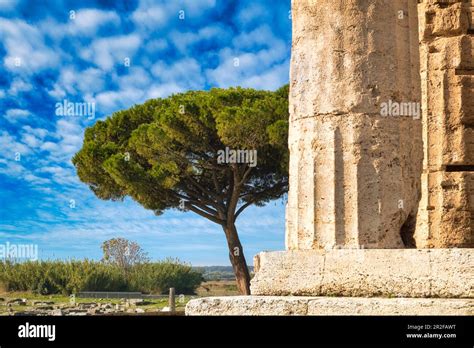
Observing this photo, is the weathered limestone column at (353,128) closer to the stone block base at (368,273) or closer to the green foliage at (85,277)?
the stone block base at (368,273)

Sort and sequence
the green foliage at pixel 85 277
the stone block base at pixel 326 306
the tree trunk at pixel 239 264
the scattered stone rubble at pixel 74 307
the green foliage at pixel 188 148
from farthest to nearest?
the green foliage at pixel 85 277
the tree trunk at pixel 239 264
the green foliage at pixel 188 148
the scattered stone rubble at pixel 74 307
the stone block base at pixel 326 306

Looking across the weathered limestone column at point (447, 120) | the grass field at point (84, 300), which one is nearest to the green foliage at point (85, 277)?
the grass field at point (84, 300)

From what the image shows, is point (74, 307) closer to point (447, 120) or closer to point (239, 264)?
point (239, 264)

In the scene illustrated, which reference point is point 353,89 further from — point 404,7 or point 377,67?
point 404,7

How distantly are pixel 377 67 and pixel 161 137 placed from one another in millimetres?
13235

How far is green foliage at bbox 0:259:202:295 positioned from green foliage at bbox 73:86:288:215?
8.27 ft

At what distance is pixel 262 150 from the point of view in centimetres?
1822

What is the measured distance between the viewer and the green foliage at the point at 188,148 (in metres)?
17.5

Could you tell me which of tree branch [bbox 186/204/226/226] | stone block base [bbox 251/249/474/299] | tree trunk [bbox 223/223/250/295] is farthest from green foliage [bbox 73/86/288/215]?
stone block base [bbox 251/249/474/299]

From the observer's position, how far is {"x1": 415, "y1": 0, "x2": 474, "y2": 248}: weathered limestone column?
741 centimetres

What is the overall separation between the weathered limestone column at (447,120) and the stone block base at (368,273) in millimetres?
2964

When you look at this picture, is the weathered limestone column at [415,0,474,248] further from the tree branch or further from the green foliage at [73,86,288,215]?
the tree branch
